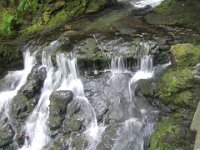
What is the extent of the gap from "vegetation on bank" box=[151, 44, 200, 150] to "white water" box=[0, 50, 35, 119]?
15.0 ft

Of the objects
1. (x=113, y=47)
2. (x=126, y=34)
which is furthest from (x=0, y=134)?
(x=126, y=34)

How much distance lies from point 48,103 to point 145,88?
9.60ft

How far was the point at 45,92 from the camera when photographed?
36.1 ft

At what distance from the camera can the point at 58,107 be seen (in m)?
10.0

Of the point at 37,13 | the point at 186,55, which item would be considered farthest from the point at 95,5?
the point at 186,55

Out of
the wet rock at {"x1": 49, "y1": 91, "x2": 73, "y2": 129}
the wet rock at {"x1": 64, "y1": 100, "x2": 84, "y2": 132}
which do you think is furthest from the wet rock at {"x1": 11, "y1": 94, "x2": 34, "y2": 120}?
the wet rock at {"x1": 64, "y1": 100, "x2": 84, "y2": 132}

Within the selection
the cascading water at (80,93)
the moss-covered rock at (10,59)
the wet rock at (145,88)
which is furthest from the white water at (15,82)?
the wet rock at (145,88)

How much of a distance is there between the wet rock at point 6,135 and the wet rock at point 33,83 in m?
1.13

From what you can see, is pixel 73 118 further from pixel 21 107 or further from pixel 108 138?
pixel 21 107

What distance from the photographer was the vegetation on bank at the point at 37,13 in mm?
13648

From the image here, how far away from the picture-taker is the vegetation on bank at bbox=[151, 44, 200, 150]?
793cm

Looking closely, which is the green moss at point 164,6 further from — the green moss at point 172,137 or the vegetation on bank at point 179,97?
the green moss at point 172,137

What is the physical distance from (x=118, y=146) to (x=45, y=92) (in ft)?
10.5

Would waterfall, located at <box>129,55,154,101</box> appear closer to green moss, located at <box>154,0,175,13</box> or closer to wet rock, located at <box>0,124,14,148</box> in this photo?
green moss, located at <box>154,0,175,13</box>
